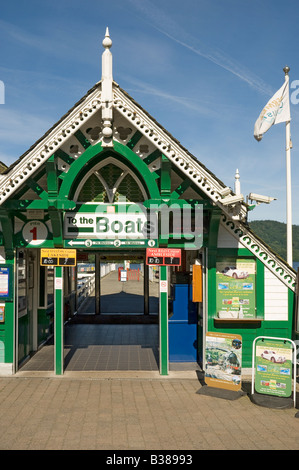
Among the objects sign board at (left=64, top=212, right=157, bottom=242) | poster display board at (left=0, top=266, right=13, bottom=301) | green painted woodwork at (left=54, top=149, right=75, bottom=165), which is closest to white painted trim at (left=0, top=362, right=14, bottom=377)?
poster display board at (left=0, top=266, right=13, bottom=301)

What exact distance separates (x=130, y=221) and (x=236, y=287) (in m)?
3.33

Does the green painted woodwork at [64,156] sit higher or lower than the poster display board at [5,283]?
higher

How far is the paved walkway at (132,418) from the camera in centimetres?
643

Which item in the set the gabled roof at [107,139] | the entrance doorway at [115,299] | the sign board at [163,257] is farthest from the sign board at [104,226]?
the entrance doorway at [115,299]

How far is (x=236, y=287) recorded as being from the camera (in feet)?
34.4

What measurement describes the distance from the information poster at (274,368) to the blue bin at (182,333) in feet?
8.52

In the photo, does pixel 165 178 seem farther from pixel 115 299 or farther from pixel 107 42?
pixel 115 299

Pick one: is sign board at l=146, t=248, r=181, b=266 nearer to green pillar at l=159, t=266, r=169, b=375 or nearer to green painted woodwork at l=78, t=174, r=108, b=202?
green pillar at l=159, t=266, r=169, b=375

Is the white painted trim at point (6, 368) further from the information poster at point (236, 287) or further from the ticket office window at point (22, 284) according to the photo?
the information poster at point (236, 287)

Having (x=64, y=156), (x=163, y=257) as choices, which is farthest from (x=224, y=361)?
(x=64, y=156)

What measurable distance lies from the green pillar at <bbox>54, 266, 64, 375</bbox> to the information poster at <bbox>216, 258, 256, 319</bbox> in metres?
4.17

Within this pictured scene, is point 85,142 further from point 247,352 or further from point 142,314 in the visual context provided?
point 142,314

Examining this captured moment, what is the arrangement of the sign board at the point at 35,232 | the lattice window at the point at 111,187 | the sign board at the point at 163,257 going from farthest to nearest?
the lattice window at the point at 111,187 < the sign board at the point at 35,232 < the sign board at the point at 163,257

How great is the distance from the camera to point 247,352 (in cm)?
1029
